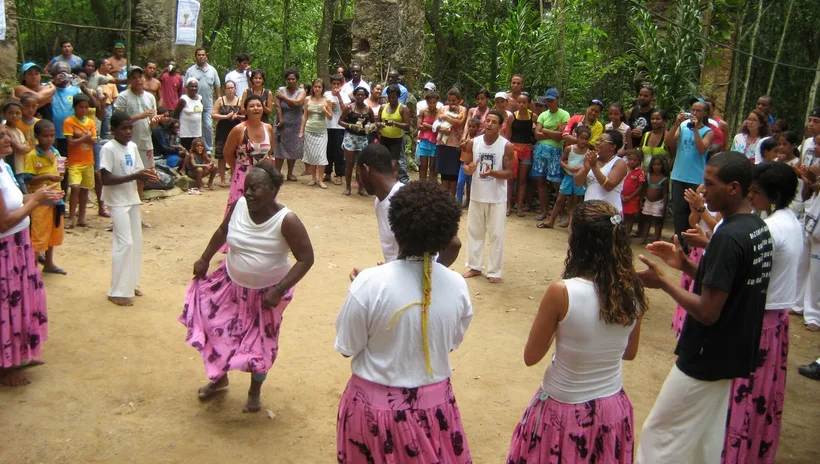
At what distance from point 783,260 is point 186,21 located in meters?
11.8

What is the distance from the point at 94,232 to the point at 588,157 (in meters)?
6.01

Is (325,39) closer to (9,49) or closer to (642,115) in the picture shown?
(9,49)

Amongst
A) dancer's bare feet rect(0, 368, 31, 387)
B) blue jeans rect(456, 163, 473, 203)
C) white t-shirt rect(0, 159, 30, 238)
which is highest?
white t-shirt rect(0, 159, 30, 238)

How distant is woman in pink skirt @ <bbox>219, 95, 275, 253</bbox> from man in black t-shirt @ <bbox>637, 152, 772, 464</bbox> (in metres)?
5.36

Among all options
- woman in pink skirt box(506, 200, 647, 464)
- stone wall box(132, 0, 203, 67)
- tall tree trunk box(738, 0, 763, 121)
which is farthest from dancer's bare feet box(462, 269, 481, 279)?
stone wall box(132, 0, 203, 67)

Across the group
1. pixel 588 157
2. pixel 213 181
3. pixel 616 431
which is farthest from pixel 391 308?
pixel 213 181

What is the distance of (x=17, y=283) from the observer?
5102mm

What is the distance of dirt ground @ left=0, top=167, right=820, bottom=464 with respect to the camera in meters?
4.63

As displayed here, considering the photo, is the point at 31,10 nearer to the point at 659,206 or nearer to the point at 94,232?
the point at 94,232

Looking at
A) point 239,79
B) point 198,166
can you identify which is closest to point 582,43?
point 239,79

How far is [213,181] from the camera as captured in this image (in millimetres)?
12336

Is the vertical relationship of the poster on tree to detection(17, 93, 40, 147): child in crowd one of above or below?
above

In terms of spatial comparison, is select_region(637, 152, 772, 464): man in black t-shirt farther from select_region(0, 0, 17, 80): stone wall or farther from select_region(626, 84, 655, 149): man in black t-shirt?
select_region(0, 0, 17, 80): stone wall

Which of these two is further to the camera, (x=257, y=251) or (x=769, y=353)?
(x=257, y=251)
